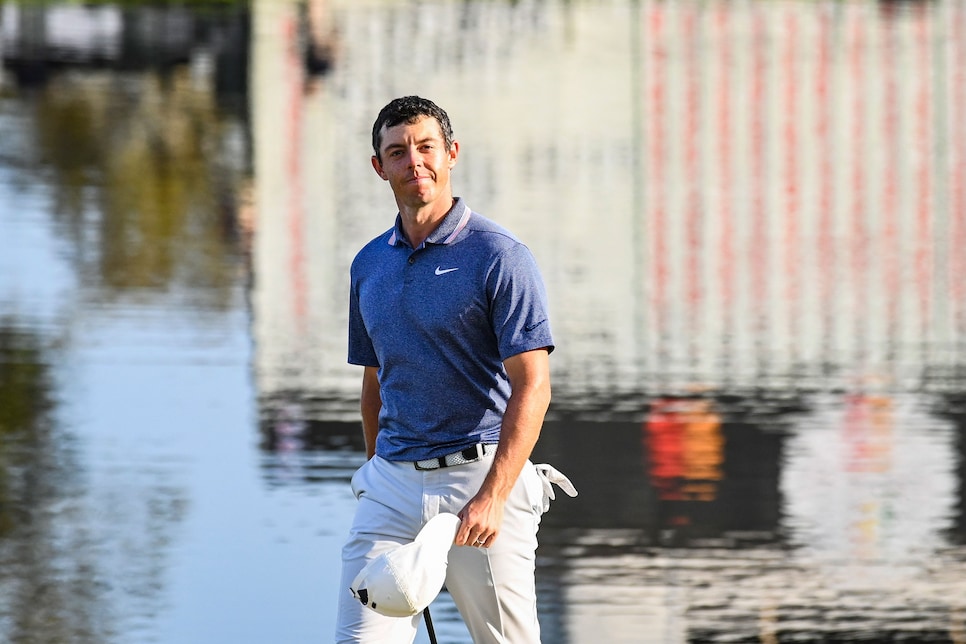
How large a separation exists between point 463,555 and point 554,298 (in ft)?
11.8

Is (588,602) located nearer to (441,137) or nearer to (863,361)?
(441,137)

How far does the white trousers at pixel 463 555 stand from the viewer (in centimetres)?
182

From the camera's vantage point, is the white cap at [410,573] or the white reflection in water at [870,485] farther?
the white reflection in water at [870,485]

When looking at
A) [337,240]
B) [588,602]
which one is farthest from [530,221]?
[588,602]

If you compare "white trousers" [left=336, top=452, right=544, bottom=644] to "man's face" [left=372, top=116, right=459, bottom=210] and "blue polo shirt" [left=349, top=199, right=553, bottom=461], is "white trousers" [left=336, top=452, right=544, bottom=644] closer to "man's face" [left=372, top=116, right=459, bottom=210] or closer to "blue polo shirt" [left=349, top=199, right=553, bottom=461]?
"blue polo shirt" [left=349, top=199, right=553, bottom=461]

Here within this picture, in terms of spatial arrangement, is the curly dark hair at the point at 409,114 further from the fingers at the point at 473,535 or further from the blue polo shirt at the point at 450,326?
the fingers at the point at 473,535

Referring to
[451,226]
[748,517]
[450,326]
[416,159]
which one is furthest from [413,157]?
[748,517]

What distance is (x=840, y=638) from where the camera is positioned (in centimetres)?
281

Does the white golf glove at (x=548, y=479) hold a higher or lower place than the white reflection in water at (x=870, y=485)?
higher

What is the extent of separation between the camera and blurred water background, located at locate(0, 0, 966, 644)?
10.3ft

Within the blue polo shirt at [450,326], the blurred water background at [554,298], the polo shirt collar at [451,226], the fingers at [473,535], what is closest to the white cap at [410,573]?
the fingers at [473,535]

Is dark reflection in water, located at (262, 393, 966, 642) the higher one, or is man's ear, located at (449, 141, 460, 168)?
man's ear, located at (449, 141, 460, 168)

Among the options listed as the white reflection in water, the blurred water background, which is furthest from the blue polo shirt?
the white reflection in water

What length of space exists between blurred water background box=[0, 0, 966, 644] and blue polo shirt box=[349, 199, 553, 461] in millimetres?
1014
